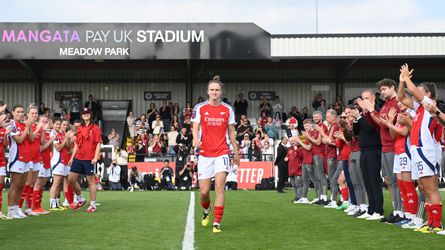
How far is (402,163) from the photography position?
36.3 feet

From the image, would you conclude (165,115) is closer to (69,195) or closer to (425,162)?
(69,195)

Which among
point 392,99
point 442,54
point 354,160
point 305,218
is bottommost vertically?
point 305,218

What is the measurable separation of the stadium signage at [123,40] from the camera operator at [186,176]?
653 centimetres

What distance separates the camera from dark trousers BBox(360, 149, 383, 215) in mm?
12578

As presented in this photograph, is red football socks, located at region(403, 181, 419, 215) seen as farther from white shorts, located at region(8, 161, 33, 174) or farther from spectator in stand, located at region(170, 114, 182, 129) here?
spectator in stand, located at region(170, 114, 182, 129)

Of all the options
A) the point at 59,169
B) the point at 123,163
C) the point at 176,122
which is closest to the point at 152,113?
the point at 176,122

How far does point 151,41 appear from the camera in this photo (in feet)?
111

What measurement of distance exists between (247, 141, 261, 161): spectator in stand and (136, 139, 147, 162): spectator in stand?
4.47m

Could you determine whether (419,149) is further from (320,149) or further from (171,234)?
(320,149)

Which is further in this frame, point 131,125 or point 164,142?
point 131,125

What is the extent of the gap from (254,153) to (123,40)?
8274 mm

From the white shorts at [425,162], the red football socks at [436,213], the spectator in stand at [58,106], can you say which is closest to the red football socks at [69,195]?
the white shorts at [425,162]

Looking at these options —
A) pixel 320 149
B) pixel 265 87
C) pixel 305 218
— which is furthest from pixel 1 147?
pixel 265 87

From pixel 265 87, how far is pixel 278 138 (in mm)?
5268
